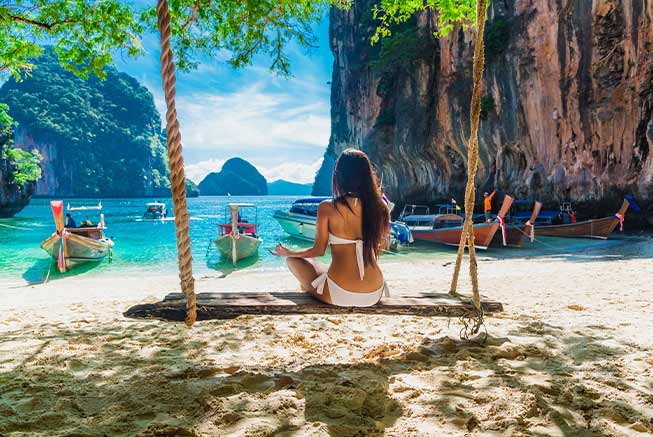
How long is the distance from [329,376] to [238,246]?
1301cm

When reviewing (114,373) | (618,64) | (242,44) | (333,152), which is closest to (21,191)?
(333,152)

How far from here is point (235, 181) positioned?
185 meters

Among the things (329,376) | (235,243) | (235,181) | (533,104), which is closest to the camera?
(329,376)

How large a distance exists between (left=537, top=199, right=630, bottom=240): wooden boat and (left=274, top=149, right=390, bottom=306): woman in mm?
18484

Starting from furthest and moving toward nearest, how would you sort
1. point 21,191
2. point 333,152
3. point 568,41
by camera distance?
point 333,152, point 21,191, point 568,41

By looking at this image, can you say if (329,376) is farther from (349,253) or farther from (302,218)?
(302,218)

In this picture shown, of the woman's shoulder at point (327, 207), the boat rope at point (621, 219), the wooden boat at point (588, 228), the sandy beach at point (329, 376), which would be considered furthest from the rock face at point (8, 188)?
the boat rope at point (621, 219)

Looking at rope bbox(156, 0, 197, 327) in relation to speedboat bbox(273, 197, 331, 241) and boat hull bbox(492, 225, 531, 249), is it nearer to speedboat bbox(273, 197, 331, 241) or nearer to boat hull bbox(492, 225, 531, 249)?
boat hull bbox(492, 225, 531, 249)

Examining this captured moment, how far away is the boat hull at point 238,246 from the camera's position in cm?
1473

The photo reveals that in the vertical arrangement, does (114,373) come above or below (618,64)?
below

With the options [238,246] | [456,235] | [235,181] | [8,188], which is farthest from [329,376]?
[235,181]

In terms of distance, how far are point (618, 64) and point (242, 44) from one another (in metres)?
19.8

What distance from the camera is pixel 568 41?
745 inches

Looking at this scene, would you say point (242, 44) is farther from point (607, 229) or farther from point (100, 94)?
point (100, 94)
